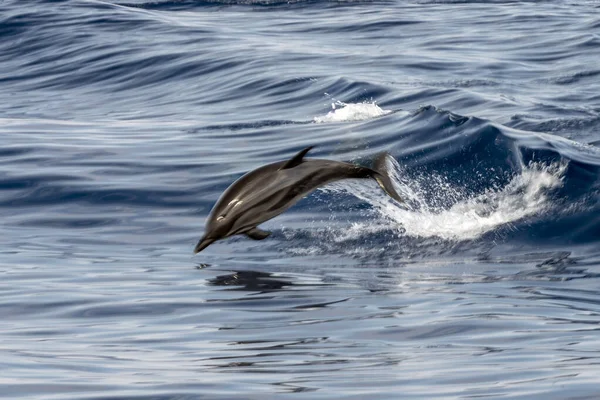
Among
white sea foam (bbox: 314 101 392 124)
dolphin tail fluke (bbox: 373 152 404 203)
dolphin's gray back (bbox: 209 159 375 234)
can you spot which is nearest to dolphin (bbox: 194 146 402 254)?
dolphin's gray back (bbox: 209 159 375 234)

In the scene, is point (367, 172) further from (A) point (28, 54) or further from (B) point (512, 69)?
(A) point (28, 54)

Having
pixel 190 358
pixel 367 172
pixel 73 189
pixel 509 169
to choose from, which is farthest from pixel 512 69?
pixel 190 358

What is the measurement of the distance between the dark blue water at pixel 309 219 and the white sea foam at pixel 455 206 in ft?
0.12

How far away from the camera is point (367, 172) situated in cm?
949

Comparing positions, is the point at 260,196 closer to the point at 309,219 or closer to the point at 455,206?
the point at 309,219

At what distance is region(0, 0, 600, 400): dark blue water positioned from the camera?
6.78 meters

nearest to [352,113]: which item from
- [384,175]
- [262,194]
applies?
[384,175]

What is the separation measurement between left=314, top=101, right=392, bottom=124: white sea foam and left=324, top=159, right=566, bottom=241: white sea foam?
4.06m

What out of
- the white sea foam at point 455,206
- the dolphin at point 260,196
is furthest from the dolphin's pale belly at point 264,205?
the white sea foam at point 455,206

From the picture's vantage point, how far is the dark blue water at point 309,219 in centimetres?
678

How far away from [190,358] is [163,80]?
1765 centimetres

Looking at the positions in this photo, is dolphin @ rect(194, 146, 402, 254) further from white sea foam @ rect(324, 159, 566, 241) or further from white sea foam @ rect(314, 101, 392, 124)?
white sea foam @ rect(314, 101, 392, 124)

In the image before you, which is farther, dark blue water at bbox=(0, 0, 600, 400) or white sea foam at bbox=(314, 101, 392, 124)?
white sea foam at bbox=(314, 101, 392, 124)

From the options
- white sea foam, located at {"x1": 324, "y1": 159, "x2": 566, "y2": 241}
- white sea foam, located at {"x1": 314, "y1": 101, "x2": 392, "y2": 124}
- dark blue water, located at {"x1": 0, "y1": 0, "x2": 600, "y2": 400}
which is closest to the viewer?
dark blue water, located at {"x1": 0, "y1": 0, "x2": 600, "y2": 400}
